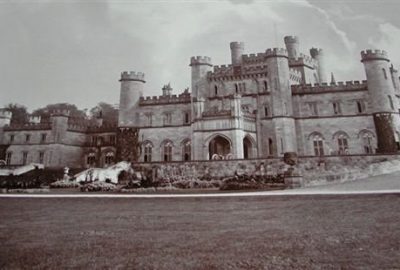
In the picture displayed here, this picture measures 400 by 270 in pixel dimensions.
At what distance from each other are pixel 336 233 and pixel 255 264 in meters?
2.41

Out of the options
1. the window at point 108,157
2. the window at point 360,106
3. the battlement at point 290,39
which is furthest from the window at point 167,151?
the battlement at point 290,39

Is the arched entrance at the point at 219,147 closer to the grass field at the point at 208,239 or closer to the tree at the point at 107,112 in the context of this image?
the grass field at the point at 208,239

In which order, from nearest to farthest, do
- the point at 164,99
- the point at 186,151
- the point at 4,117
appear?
1. the point at 186,151
2. the point at 164,99
3. the point at 4,117

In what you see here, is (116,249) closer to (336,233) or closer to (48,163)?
(336,233)

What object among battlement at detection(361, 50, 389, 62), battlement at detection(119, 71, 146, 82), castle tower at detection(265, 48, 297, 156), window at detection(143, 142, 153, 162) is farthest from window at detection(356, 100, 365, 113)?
battlement at detection(119, 71, 146, 82)

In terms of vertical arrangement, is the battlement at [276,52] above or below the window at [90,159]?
above

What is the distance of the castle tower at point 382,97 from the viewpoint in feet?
94.4

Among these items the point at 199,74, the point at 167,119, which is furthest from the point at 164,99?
the point at 199,74

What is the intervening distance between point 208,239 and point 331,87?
32073 millimetres

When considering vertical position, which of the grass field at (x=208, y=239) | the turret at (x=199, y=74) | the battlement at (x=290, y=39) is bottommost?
the grass field at (x=208, y=239)

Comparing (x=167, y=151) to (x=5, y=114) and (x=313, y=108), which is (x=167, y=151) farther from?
(x=5, y=114)

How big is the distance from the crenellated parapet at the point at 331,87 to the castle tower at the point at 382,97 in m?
0.96

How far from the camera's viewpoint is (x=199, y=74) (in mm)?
34750

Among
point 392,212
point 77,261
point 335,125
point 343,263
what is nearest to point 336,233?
point 343,263
